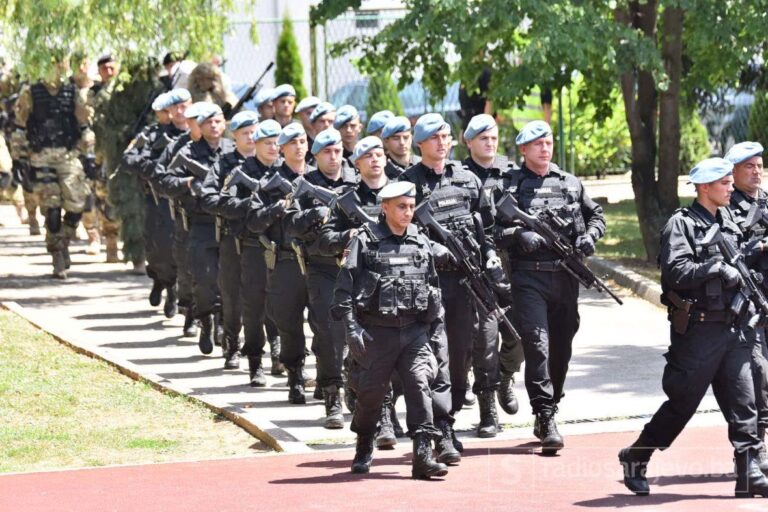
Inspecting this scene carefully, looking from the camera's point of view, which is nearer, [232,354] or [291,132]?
[291,132]

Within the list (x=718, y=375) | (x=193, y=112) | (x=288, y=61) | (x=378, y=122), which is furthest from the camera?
(x=288, y=61)

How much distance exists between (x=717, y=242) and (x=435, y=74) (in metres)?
11.8

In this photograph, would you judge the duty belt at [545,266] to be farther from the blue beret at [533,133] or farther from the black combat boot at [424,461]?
the black combat boot at [424,461]

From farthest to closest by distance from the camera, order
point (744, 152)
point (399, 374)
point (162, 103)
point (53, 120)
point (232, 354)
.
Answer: point (53, 120) < point (162, 103) < point (232, 354) < point (744, 152) < point (399, 374)

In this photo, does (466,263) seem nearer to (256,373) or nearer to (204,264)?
(256,373)

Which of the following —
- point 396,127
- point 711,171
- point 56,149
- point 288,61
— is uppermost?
point 288,61

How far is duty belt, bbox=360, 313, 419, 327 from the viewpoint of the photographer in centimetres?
1023

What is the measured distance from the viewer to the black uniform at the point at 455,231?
1115cm

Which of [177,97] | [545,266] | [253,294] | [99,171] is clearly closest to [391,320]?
[545,266]

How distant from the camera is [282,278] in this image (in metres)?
13.0

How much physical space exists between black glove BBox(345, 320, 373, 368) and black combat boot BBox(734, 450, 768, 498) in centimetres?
218

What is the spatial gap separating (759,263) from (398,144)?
266 centimetres

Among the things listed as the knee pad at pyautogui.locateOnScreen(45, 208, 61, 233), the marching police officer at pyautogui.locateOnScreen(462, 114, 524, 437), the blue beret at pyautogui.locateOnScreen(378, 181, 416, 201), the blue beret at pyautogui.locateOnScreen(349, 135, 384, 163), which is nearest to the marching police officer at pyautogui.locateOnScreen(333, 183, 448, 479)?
the blue beret at pyautogui.locateOnScreen(378, 181, 416, 201)

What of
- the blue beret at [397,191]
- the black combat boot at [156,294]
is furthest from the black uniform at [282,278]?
the black combat boot at [156,294]
